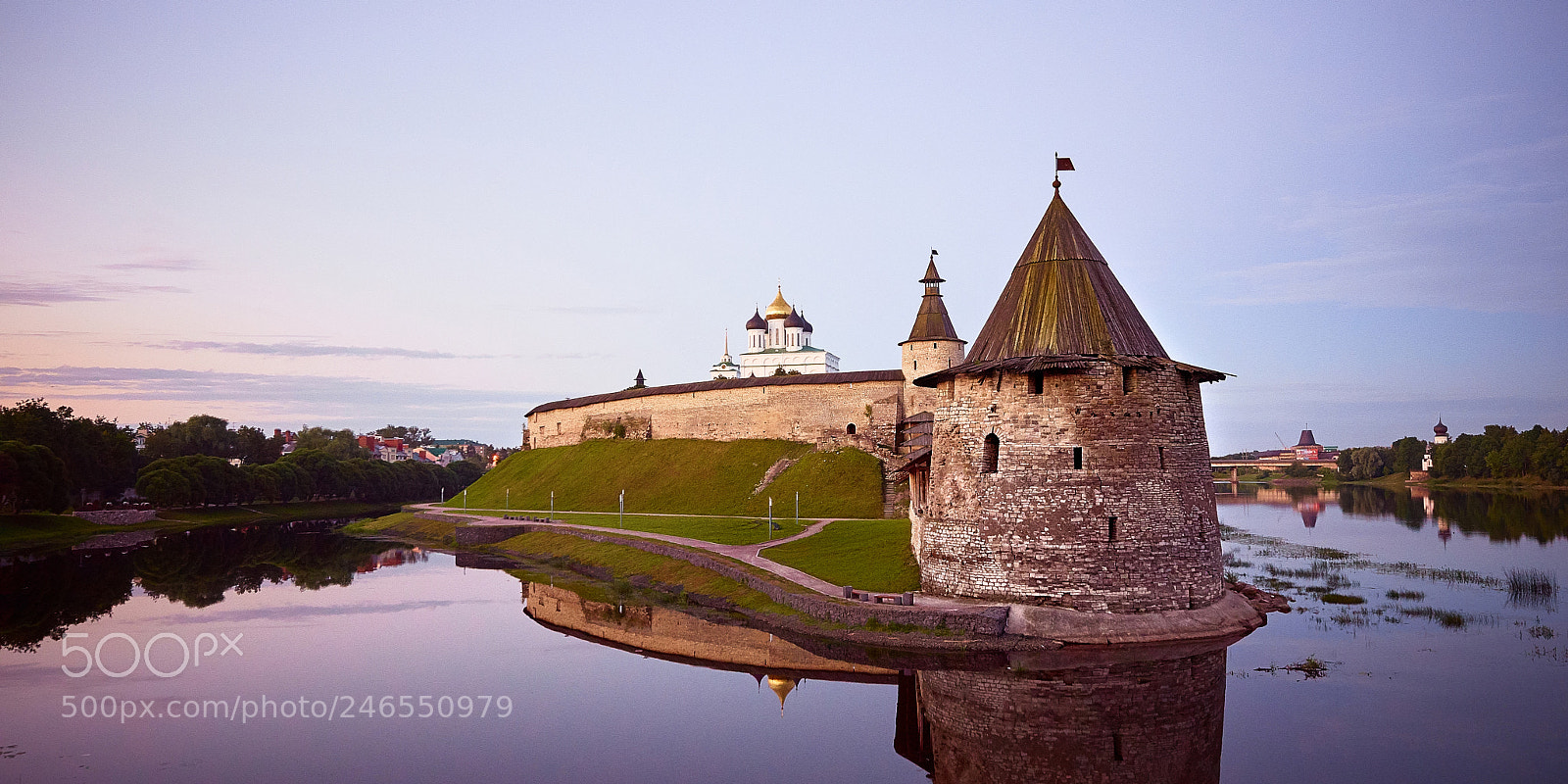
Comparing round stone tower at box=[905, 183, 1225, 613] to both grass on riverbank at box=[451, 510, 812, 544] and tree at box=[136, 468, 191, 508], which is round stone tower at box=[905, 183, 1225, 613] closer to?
grass on riverbank at box=[451, 510, 812, 544]

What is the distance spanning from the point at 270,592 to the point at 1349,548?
39.1 meters

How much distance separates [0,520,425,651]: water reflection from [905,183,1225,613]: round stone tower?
21028 millimetres

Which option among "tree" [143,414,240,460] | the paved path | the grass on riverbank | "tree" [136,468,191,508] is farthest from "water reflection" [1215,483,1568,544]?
"tree" [143,414,240,460]

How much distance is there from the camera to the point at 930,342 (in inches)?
1828

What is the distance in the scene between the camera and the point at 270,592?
30.9m

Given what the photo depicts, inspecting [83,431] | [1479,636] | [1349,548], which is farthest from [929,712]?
[83,431]

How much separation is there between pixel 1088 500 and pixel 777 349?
66.3m

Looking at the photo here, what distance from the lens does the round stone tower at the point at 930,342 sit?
46.3 m

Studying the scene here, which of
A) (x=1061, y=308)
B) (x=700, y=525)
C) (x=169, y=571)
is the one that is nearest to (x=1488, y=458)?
(x=700, y=525)

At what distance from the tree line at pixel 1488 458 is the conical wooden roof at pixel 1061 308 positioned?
69512 millimetres

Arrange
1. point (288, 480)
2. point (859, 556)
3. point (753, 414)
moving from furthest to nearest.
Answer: point (288, 480), point (753, 414), point (859, 556)

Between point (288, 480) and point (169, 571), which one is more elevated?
point (288, 480)

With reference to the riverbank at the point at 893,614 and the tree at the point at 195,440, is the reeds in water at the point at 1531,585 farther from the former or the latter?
the tree at the point at 195,440

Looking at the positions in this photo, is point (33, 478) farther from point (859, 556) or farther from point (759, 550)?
point (859, 556)
